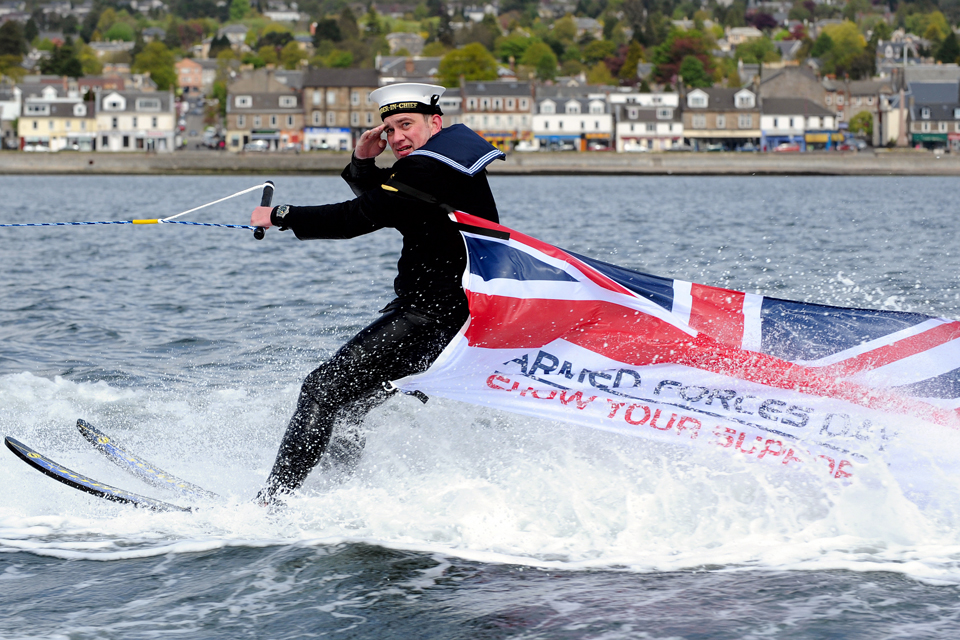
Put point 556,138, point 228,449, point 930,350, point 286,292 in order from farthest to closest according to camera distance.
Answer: point 556,138
point 286,292
point 228,449
point 930,350

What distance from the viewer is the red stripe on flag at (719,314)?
236 inches

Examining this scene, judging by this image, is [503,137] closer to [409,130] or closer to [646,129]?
[646,129]

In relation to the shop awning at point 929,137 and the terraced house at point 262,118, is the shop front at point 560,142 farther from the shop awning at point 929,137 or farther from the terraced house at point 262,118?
the shop awning at point 929,137

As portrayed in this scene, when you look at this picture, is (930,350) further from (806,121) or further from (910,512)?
(806,121)

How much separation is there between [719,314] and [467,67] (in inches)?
5170

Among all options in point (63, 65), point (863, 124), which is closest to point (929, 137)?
point (863, 124)

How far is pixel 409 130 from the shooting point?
20.0 feet

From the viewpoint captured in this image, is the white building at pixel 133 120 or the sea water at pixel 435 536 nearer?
the sea water at pixel 435 536

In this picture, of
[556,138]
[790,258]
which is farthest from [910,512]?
[556,138]

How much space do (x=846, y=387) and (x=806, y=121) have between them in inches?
4673

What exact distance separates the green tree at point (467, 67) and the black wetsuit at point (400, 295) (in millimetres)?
128272

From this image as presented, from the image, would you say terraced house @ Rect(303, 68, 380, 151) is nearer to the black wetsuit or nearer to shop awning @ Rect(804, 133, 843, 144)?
Answer: shop awning @ Rect(804, 133, 843, 144)

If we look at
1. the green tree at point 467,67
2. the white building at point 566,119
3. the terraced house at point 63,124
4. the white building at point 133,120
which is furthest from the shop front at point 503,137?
the terraced house at point 63,124

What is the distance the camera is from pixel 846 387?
588cm
